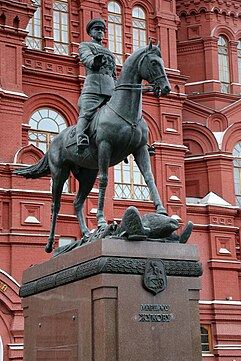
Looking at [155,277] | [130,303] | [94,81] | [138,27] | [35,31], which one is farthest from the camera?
[138,27]

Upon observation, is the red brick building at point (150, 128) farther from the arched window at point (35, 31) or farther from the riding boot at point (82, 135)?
the riding boot at point (82, 135)

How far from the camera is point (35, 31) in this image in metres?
28.3

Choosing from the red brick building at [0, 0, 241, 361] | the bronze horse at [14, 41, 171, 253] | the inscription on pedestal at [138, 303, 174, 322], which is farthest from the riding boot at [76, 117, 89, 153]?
the red brick building at [0, 0, 241, 361]

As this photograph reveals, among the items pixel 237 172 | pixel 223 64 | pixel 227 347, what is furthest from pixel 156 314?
pixel 223 64

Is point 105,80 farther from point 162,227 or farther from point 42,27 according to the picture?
point 42,27

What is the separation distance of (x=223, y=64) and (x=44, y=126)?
1103 cm

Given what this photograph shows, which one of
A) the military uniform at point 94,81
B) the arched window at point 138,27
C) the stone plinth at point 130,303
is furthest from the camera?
the arched window at point 138,27

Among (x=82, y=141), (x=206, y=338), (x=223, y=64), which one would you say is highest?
(x=223, y=64)

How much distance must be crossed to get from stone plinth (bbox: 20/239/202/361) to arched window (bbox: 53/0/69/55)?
1950cm

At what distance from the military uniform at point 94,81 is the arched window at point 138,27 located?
19.4m

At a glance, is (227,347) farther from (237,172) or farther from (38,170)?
(38,170)

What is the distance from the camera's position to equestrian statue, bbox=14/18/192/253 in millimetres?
10195

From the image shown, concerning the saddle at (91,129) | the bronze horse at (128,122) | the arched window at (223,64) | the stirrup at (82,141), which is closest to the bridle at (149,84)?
the bronze horse at (128,122)

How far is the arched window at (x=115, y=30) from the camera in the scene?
29938mm
